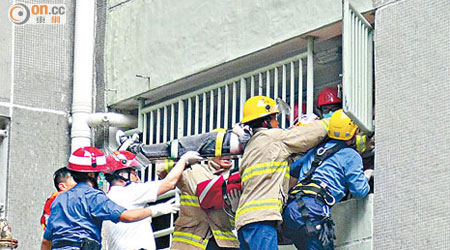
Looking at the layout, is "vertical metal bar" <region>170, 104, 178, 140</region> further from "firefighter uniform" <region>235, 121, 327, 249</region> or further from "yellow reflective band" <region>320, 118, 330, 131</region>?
"yellow reflective band" <region>320, 118, 330, 131</region>

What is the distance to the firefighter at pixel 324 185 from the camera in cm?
1141

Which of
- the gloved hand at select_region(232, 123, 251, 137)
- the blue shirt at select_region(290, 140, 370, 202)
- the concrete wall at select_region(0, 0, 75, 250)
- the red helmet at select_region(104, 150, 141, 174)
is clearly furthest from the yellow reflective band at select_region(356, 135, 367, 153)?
the concrete wall at select_region(0, 0, 75, 250)

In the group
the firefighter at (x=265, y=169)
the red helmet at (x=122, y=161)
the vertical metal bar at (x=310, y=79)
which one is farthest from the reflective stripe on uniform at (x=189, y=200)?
the vertical metal bar at (x=310, y=79)

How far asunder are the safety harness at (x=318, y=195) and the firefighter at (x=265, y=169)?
4.5 inches

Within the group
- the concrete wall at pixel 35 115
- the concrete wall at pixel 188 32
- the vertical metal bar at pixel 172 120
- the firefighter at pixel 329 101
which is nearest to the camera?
the firefighter at pixel 329 101

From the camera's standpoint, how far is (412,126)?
11.4 metres

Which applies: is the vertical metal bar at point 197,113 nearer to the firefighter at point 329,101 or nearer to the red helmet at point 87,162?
the firefighter at point 329,101

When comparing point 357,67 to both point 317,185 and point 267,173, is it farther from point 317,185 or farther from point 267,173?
point 267,173

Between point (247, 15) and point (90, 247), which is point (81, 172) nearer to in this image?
point (90, 247)

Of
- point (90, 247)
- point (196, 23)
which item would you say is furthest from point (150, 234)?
point (196, 23)

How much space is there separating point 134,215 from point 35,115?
159 inches

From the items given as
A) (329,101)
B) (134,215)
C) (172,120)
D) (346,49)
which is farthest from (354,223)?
(172,120)

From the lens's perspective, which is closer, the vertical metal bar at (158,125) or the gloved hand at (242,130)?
the gloved hand at (242,130)

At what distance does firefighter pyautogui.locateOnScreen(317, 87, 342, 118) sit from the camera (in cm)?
1247
